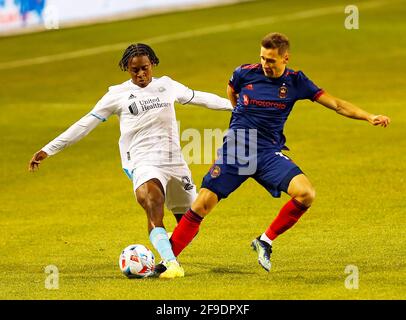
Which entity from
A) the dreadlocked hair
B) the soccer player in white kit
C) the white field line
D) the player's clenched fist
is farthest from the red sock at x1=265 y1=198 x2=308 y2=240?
the white field line

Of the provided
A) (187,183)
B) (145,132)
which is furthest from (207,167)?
(145,132)

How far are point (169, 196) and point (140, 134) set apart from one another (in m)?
0.81

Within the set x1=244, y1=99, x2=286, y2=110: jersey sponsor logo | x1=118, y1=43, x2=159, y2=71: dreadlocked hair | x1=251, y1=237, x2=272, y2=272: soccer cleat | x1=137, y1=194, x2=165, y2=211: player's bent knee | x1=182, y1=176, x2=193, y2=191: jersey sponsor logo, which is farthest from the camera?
x1=182, y1=176, x2=193, y2=191: jersey sponsor logo

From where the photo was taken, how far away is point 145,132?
1368 cm

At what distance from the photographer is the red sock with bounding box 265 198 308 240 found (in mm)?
13070

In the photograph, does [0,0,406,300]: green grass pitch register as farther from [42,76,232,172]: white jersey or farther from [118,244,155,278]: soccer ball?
[42,76,232,172]: white jersey

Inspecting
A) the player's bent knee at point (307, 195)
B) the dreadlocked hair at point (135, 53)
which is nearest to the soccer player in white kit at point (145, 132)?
the dreadlocked hair at point (135, 53)

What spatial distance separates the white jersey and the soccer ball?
1054mm

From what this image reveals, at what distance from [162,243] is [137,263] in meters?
0.36

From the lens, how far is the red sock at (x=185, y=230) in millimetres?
13195

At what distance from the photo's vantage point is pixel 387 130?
982 inches

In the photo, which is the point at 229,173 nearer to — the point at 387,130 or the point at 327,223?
the point at 327,223

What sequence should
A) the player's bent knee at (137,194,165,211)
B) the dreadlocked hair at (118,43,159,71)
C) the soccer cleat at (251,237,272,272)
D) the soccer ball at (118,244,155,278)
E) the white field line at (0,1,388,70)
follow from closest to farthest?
the soccer ball at (118,244,155,278) → the soccer cleat at (251,237,272,272) → the player's bent knee at (137,194,165,211) → the dreadlocked hair at (118,43,159,71) → the white field line at (0,1,388,70)
